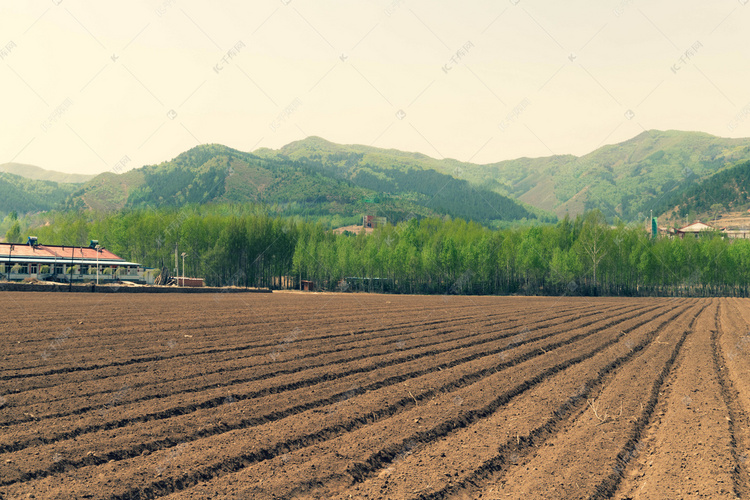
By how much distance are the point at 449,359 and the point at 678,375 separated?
22.3ft

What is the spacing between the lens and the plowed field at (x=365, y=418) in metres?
7.80

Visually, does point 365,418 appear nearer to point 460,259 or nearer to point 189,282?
point 189,282

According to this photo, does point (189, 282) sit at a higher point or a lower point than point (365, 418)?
higher

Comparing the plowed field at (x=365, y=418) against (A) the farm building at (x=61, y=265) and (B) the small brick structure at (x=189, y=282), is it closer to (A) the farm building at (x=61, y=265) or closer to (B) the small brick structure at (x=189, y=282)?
(B) the small brick structure at (x=189, y=282)

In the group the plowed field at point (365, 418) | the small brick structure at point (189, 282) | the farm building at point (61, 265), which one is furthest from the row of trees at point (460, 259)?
the plowed field at point (365, 418)

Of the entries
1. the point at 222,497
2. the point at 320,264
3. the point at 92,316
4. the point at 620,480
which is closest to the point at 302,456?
the point at 222,497

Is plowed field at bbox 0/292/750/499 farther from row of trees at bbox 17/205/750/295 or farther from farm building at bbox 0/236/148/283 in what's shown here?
row of trees at bbox 17/205/750/295

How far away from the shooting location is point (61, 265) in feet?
274

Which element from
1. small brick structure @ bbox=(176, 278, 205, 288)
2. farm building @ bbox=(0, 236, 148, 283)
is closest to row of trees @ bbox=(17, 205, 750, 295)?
farm building @ bbox=(0, 236, 148, 283)

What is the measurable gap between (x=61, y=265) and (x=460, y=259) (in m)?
65.3

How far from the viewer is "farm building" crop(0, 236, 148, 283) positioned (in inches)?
3075

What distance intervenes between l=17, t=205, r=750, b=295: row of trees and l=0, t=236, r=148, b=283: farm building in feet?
29.6

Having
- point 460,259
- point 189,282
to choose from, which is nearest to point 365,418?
point 189,282

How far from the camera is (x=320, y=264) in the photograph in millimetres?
102938
